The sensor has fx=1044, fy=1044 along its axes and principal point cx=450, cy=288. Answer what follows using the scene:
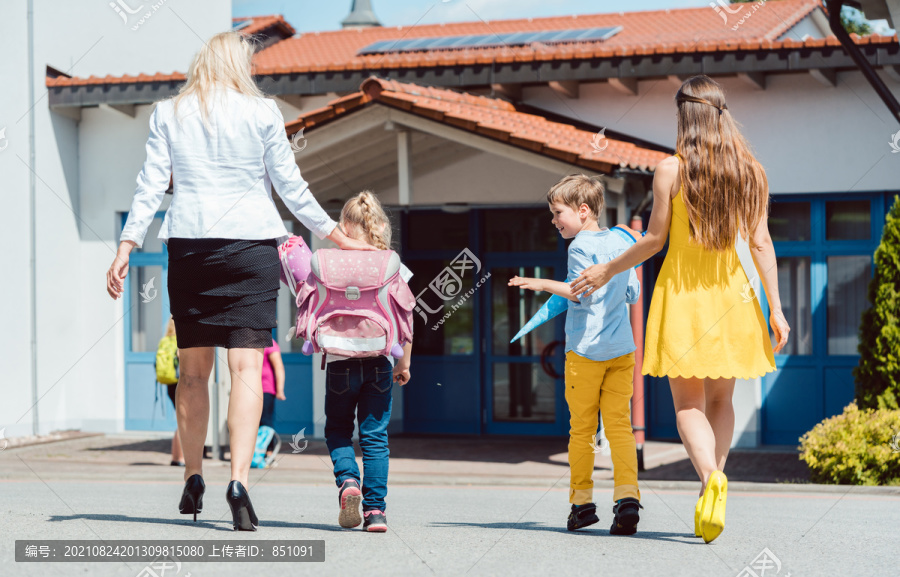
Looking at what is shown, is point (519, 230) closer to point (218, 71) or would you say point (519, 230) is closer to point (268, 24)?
point (268, 24)

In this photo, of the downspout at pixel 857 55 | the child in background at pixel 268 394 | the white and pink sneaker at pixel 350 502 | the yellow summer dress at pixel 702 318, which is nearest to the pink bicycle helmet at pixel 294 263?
the white and pink sneaker at pixel 350 502

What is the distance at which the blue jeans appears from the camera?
451cm

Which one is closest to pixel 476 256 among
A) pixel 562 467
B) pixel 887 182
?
pixel 562 467

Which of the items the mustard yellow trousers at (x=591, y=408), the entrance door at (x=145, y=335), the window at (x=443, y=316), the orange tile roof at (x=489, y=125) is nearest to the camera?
the mustard yellow trousers at (x=591, y=408)

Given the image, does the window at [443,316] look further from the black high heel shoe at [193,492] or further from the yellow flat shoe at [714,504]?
the yellow flat shoe at [714,504]

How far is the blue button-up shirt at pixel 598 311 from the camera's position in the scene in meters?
4.66

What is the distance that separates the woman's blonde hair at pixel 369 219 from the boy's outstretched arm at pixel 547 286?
27.7 inches

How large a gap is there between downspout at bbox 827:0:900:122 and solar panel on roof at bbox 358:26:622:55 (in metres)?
4.84

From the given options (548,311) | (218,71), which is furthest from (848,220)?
(218,71)

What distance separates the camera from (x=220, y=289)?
413cm

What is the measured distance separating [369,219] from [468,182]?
7219mm

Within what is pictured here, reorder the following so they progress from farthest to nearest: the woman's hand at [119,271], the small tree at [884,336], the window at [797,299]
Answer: the window at [797,299] → the small tree at [884,336] → the woman's hand at [119,271]

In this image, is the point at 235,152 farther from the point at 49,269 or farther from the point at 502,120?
the point at 49,269

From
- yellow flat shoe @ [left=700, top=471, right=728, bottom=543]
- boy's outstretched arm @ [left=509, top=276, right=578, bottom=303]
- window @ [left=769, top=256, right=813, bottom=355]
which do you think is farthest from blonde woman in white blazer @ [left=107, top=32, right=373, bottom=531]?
window @ [left=769, top=256, right=813, bottom=355]
